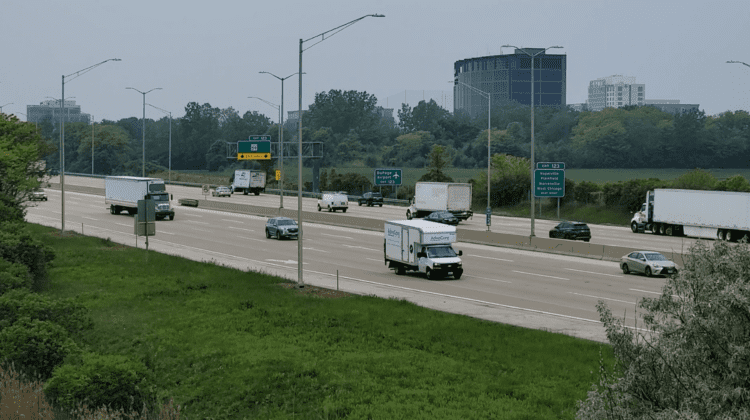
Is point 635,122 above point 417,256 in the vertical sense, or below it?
above

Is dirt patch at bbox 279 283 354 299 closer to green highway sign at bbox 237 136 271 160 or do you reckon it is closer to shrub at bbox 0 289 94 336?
shrub at bbox 0 289 94 336

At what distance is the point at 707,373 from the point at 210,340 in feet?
54.9

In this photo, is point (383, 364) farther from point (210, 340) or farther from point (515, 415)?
point (210, 340)

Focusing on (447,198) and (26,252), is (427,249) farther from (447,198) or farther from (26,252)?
(447,198)

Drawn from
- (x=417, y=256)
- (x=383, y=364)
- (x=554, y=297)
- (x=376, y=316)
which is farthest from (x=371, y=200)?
(x=383, y=364)

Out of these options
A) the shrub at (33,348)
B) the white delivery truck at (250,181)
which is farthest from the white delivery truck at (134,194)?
the shrub at (33,348)

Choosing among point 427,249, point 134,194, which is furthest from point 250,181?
point 427,249

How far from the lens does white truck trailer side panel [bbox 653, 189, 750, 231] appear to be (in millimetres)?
53000

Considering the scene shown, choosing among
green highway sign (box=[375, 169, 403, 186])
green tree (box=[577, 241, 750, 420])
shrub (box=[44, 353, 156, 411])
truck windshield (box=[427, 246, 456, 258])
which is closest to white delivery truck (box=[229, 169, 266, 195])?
green highway sign (box=[375, 169, 403, 186])

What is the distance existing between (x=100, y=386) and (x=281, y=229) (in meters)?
37.8

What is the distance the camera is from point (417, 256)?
3684 cm

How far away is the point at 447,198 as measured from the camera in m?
69.9

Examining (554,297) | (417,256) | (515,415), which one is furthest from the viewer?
(417,256)

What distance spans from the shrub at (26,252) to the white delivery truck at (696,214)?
39.2 metres
